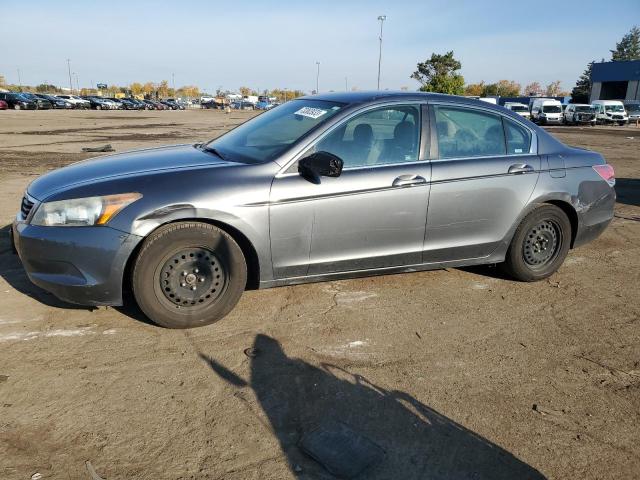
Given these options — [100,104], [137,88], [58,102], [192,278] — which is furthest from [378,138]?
[137,88]

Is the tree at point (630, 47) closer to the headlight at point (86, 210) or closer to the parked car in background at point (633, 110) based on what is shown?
the parked car in background at point (633, 110)

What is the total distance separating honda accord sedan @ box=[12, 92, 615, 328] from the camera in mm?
3523

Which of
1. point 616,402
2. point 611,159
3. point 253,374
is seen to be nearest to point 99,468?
point 253,374

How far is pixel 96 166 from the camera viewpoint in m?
4.11

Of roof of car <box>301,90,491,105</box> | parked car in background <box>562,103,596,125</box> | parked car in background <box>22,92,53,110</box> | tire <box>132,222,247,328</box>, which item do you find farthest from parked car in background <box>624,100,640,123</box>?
parked car in background <box>22,92,53,110</box>

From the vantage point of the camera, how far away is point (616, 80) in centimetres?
6725

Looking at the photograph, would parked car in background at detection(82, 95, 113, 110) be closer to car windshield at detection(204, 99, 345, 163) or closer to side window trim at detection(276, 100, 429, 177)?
car windshield at detection(204, 99, 345, 163)

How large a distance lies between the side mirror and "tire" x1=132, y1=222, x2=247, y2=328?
2.39 ft

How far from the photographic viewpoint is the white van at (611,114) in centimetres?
4231

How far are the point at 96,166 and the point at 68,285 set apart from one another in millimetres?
1063

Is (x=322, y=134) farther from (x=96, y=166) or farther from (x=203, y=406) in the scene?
(x=203, y=406)

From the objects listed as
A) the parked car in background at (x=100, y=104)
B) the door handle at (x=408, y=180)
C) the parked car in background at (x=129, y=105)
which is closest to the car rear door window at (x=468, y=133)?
the door handle at (x=408, y=180)

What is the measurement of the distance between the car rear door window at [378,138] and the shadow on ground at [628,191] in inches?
244

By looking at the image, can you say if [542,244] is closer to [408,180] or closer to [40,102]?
[408,180]
